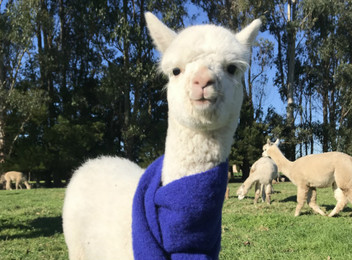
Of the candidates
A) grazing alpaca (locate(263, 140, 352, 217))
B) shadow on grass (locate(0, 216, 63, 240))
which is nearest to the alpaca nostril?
shadow on grass (locate(0, 216, 63, 240))

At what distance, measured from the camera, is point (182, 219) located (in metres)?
1.99

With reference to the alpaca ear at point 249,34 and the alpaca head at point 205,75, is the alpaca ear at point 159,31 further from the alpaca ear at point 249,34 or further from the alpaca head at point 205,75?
the alpaca ear at point 249,34

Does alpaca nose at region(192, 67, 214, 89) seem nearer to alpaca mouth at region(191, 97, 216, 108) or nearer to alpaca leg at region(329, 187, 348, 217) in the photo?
alpaca mouth at region(191, 97, 216, 108)

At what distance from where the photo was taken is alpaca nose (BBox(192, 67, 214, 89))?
1.94 m

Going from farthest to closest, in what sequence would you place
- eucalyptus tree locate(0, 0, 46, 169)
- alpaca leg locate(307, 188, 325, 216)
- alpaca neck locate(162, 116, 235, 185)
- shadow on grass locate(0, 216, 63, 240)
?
eucalyptus tree locate(0, 0, 46, 169)
alpaca leg locate(307, 188, 325, 216)
shadow on grass locate(0, 216, 63, 240)
alpaca neck locate(162, 116, 235, 185)

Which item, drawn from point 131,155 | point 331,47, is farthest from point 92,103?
point 331,47

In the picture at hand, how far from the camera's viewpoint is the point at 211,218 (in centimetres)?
205

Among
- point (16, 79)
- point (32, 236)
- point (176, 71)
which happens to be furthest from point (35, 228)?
point (16, 79)

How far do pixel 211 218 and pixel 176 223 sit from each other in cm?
20

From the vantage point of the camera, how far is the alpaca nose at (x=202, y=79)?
1.94 m

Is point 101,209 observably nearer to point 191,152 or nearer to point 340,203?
point 191,152

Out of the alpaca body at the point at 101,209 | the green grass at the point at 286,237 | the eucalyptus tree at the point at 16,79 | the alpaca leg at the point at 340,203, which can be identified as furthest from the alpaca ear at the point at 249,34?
the eucalyptus tree at the point at 16,79

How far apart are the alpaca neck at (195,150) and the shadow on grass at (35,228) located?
4674mm

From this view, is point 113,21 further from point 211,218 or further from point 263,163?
point 211,218
